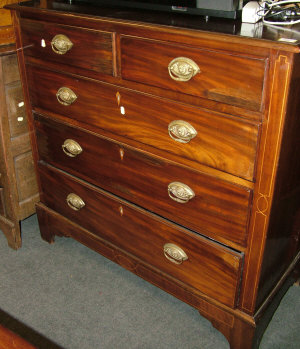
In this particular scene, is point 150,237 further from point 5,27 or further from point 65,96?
point 5,27

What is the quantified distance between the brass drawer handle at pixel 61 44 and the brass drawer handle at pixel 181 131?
49cm

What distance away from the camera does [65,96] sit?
63.3 inches

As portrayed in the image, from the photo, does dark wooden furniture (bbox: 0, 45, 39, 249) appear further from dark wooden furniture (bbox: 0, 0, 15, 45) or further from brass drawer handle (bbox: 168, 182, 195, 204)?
brass drawer handle (bbox: 168, 182, 195, 204)

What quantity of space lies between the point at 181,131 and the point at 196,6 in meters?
0.39

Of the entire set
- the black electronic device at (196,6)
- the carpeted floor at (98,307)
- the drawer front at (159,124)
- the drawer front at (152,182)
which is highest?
the black electronic device at (196,6)

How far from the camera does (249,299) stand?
4.66 feet

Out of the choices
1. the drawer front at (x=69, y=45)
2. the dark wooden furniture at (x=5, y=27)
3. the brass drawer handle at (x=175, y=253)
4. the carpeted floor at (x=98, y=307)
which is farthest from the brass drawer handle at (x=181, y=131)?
the dark wooden furniture at (x=5, y=27)

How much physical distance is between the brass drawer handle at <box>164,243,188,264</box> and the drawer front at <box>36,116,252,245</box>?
11 centimetres

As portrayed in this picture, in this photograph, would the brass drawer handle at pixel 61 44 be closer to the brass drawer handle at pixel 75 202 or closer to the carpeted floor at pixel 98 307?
the brass drawer handle at pixel 75 202

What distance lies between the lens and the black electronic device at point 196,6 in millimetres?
1251

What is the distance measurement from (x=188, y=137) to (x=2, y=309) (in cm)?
112

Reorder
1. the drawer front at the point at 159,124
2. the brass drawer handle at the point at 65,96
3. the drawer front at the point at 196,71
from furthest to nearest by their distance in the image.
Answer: the brass drawer handle at the point at 65,96
the drawer front at the point at 159,124
the drawer front at the point at 196,71

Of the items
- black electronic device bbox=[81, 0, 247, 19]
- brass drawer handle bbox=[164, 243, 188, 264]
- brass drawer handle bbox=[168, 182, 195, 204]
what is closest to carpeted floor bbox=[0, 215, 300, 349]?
brass drawer handle bbox=[164, 243, 188, 264]

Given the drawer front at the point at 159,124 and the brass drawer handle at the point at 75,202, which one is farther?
the brass drawer handle at the point at 75,202
